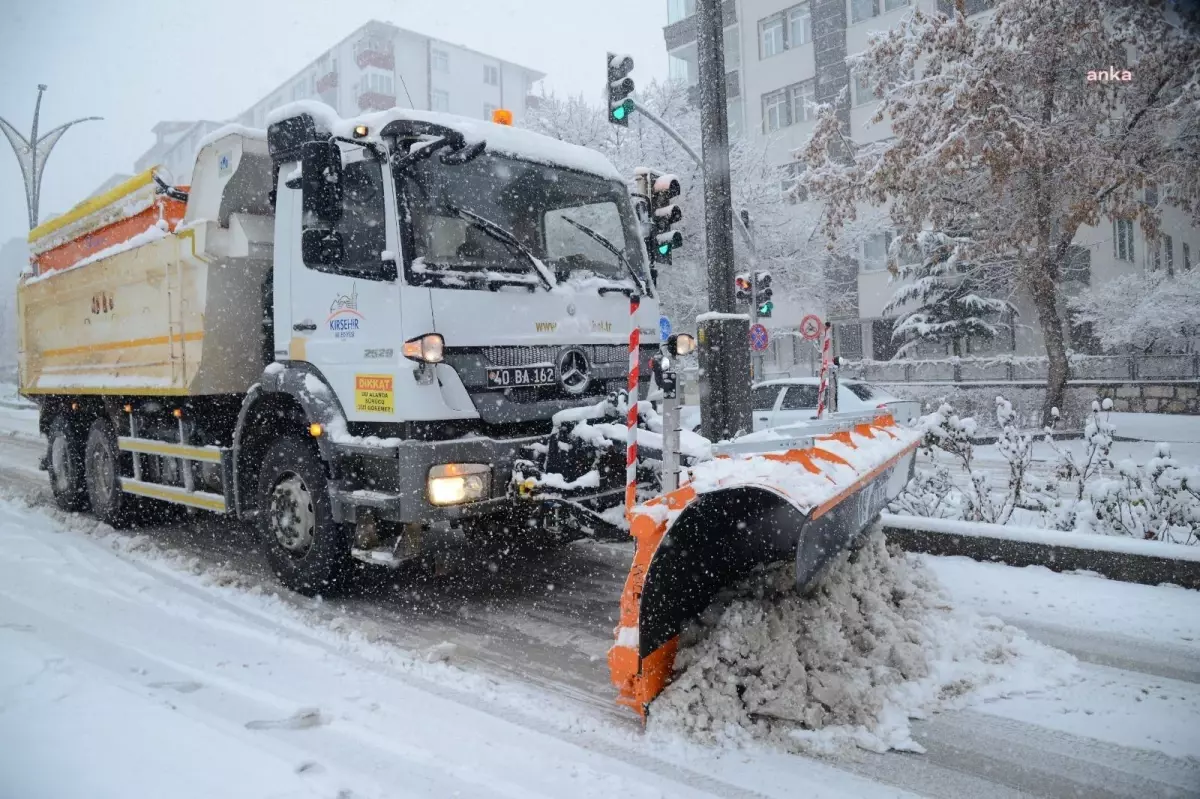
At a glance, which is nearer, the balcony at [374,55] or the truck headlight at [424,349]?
the truck headlight at [424,349]

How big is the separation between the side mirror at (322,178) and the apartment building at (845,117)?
70.3 ft

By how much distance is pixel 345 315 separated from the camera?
477cm

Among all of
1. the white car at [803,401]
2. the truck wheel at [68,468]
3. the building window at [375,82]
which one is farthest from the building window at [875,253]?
the building window at [375,82]

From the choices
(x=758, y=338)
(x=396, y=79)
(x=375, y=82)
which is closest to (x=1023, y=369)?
(x=758, y=338)

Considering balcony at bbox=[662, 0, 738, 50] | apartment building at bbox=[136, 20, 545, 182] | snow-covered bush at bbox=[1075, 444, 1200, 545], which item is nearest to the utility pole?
snow-covered bush at bbox=[1075, 444, 1200, 545]

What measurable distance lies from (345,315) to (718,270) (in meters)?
4.51

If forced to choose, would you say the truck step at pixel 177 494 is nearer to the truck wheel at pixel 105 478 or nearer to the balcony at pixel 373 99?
the truck wheel at pixel 105 478

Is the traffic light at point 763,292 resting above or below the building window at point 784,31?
below

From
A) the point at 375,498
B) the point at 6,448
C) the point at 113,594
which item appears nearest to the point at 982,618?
the point at 375,498

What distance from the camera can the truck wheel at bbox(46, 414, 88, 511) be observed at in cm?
829

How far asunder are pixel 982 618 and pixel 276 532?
14.3ft

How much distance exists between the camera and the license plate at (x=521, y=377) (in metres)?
4.62

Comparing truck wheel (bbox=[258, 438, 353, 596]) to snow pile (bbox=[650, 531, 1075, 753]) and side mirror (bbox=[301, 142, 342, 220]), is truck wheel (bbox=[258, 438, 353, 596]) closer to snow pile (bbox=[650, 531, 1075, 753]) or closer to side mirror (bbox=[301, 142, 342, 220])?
side mirror (bbox=[301, 142, 342, 220])

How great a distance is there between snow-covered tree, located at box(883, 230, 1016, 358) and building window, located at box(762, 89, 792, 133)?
9304mm
